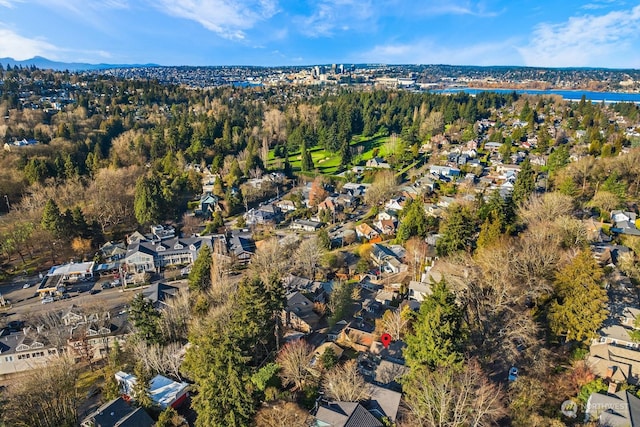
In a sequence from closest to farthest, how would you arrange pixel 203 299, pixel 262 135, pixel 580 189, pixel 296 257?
pixel 203 299 → pixel 296 257 → pixel 580 189 → pixel 262 135

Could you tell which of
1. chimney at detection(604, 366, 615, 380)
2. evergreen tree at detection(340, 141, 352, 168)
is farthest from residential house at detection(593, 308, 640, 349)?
evergreen tree at detection(340, 141, 352, 168)

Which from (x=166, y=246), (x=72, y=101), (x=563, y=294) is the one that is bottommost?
(x=166, y=246)

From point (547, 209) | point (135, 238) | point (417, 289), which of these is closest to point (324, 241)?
point (417, 289)

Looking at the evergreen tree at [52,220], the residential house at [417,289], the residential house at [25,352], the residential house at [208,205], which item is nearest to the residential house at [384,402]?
the residential house at [417,289]

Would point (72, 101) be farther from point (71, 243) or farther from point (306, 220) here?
point (306, 220)

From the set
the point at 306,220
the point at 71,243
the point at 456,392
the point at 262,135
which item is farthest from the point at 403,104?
the point at 456,392

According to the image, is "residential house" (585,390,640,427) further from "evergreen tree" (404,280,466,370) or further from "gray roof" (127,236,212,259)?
"gray roof" (127,236,212,259)
